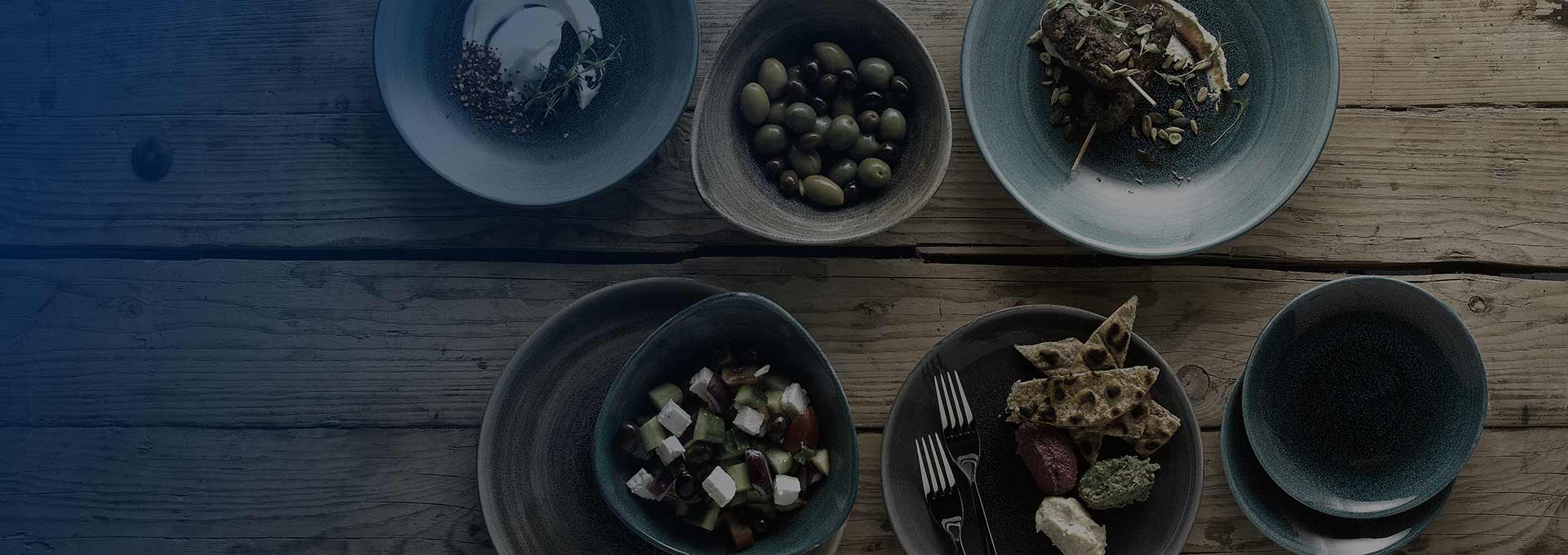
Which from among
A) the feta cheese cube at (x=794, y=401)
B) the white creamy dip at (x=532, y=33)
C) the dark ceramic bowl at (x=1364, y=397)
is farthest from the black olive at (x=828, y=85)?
the dark ceramic bowl at (x=1364, y=397)

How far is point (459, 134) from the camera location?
5.03 feet

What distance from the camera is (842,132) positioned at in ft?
4.80

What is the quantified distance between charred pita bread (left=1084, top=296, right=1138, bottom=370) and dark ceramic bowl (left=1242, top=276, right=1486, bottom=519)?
8.5 inches

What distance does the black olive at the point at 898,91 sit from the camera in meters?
1.47

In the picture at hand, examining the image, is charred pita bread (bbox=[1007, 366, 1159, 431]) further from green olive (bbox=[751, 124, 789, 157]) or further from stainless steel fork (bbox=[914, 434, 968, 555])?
green olive (bbox=[751, 124, 789, 157])

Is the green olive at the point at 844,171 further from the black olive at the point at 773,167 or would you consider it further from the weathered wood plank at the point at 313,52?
the weathered wood plank at the point at 313,52

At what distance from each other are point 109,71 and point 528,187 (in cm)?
86

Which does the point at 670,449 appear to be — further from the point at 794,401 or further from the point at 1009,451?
the point at 1009,451

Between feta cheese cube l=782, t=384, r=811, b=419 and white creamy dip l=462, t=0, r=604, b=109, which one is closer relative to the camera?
feta cheese cube l=782, t=384, r=811, b=419

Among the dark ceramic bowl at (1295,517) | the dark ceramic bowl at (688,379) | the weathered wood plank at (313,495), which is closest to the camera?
the dark ceramic bowl at (688,379)

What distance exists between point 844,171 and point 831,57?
197 mm

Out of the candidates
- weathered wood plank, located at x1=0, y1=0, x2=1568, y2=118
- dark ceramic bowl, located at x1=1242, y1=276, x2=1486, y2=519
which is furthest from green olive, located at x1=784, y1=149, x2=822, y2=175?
dark ceramic bowl, located at x1=1242, y1=276, x2=1486, y2=519

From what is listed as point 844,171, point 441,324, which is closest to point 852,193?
point 844,171

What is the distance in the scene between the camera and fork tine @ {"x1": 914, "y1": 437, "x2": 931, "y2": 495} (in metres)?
1.46
